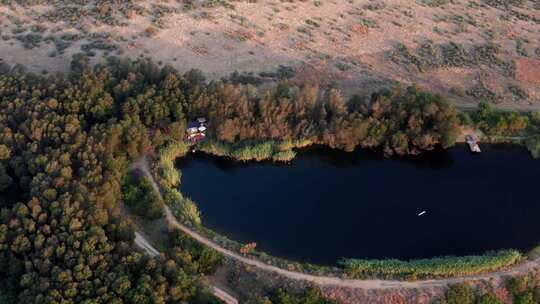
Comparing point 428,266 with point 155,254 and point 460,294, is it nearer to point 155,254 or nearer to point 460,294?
point 460,294

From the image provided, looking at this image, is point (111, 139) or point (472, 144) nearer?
point (111, 139)

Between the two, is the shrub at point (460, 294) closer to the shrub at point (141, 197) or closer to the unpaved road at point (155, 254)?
the unpaved road at point (155, 254)

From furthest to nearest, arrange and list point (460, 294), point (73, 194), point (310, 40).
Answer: point (310, 40) → point (73, 194) → point (460, 294)

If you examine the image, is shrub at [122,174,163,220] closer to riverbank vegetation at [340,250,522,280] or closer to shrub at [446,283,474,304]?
riverbank vegetation at [340,250,522,280]

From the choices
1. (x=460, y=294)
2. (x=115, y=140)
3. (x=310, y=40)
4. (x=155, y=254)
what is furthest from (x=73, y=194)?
(x=310, y=40)

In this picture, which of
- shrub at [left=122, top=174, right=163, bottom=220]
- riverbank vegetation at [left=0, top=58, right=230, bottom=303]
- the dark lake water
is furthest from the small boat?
shrub at [left=122, top=174, right=163, bottom=220]

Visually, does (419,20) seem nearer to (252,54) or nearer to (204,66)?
(252,54)

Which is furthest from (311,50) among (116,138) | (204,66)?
(116,138)

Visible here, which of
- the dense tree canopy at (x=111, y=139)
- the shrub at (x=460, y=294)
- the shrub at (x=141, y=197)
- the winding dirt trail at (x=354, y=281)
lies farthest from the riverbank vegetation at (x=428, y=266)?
the shrub at (x=141, y=197)
